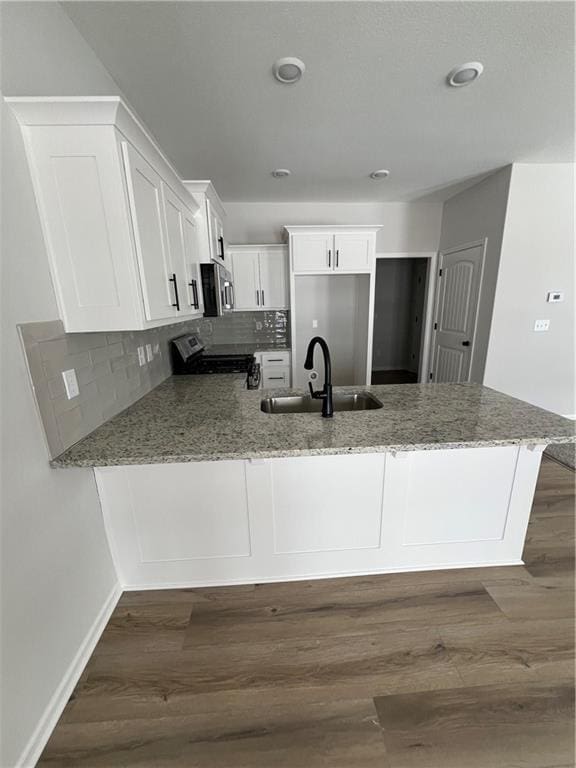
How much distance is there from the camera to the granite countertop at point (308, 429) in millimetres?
1223

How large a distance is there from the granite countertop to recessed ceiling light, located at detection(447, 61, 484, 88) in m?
A: 1.86

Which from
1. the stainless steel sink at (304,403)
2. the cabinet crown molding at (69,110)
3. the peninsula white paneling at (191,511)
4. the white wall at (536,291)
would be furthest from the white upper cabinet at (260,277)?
the peninsula white paneling at (191,511)

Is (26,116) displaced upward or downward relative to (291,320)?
upward

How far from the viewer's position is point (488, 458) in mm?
1542

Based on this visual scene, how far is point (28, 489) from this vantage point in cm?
104

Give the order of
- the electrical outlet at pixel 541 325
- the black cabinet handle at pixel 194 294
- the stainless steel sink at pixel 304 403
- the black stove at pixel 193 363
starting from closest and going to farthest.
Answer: the stainless steel sink at pixel 304 403
the black cabinet handle at pixel 194 294
the black stove at pixel 193 363
the electrical outlet at pixel 541 325

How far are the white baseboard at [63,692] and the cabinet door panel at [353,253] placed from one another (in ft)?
11.8

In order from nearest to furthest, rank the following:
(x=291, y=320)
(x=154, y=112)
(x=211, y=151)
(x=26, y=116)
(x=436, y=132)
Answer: (x=26, y=116)
(x=154, y=112)
(x=436, y=132)
(x=211, y=151)
(x=291, y=320)

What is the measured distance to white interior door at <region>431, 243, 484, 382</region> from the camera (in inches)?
139

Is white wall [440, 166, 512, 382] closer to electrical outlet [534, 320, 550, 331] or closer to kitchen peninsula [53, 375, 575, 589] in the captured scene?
electrical outlet [534, 320, 550, 331]

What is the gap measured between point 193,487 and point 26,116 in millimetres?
1583

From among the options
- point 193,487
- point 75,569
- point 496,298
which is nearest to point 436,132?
point 496,298

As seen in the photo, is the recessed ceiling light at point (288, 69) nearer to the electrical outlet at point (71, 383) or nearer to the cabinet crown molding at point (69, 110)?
the cabinet crown molding at point (69, 110)

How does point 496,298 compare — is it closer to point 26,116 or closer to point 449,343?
point 449,343
